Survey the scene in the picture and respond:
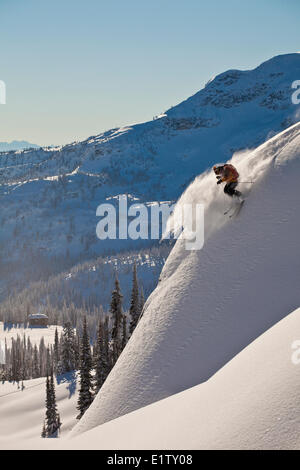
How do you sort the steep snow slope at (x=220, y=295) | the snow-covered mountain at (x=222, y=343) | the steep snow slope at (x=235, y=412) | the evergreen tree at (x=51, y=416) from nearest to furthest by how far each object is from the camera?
the steep snow slope at (x=235, y=412) < the snow-covered mountain at (x=222, y=343) < the steep snow slope at (x=220, y=295) < the evergreen tree at (x=51, y=416)

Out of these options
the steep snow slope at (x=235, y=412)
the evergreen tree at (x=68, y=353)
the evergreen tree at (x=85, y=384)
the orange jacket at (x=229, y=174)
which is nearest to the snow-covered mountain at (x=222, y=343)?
the steep snow slope at (x=235, y=412)

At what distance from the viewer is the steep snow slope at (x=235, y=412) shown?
614 centimetres

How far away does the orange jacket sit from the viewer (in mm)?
12602

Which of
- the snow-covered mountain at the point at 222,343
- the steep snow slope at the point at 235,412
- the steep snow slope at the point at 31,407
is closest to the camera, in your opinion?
the steep snow slope at the point at 235,412

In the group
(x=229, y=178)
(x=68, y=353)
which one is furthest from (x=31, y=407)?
(x=229, y=178)

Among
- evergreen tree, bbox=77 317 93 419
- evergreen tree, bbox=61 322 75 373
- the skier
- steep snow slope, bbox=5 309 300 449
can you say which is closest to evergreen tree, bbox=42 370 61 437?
evergreen tree, bbox=77 317 93 419

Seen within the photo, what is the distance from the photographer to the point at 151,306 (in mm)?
13156

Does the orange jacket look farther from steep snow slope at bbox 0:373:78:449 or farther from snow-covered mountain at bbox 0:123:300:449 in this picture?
steep snow slope at bbox 0:373:78:449

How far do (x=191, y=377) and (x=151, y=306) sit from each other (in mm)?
3720

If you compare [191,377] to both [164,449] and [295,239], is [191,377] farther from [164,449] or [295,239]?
[295,239]

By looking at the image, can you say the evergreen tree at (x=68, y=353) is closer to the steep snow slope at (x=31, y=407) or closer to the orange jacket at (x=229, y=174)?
the steep snow slope at (x=31, y=407)

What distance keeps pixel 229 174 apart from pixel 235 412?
8050 mm

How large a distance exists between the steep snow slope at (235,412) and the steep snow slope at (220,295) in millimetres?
821
